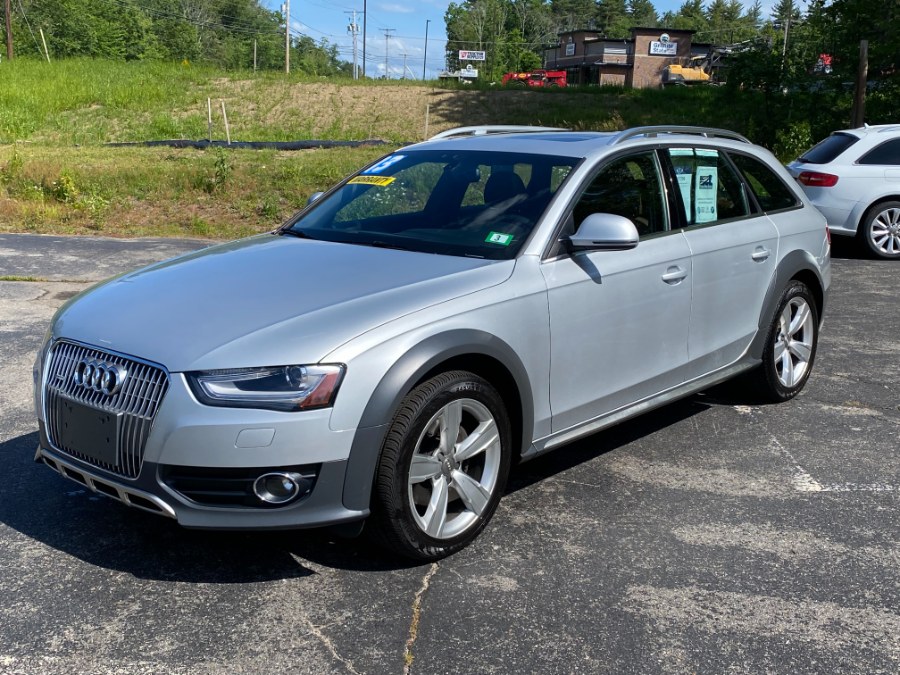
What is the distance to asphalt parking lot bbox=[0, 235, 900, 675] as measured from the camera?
3127mm

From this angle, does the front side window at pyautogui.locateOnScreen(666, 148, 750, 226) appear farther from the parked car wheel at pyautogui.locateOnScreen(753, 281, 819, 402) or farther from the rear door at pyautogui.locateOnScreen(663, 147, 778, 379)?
the parked car wheel at pyautogui.locateOnScreen(753, 281, 819, 402)

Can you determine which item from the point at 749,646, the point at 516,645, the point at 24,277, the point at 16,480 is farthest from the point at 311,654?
the point at 24,277

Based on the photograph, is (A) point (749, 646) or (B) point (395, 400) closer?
(A) point (749, 646)

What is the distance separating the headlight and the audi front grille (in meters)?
0.16

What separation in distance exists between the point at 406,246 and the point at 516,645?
192 centimetres

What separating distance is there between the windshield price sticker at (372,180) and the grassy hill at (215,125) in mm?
9413

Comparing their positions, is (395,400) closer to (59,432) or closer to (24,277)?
(59,432)

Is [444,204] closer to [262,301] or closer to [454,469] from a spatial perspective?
[262,301]

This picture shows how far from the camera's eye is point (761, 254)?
5.46 meters

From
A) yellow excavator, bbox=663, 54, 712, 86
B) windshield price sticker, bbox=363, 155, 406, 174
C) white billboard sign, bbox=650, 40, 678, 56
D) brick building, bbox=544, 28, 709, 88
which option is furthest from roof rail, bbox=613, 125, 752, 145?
white billboard sign, bbox=650, 40, 678, 56

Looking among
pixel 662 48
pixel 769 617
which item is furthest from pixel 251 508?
pixel 662 48

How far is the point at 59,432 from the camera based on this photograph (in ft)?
12.1

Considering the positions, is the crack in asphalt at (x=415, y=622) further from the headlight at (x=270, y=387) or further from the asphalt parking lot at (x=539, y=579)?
the headlight at (x=270, y=387)

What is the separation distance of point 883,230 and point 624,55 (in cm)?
8948
